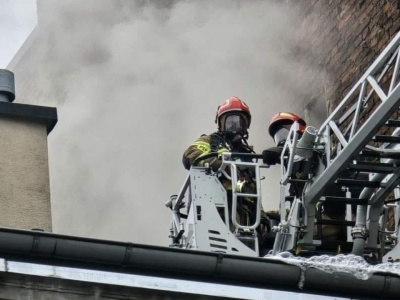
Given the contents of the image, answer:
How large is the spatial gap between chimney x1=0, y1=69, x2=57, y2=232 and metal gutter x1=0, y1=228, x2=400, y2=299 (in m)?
2.94

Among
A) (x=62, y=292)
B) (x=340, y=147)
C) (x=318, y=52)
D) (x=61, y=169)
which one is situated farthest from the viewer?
(x=61, y=169)

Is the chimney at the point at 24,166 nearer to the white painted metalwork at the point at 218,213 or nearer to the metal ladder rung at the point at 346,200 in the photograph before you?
the white painted metalwork at the point at 218,213

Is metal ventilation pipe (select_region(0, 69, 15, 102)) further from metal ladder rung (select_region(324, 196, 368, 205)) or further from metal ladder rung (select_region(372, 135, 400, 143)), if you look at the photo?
metal ladder rung (select_region(372, 135, 400, 143))

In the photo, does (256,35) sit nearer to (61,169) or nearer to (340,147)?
(61,169)

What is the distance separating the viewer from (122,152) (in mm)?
21328

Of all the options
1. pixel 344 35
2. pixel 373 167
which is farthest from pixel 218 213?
pixel 344 35

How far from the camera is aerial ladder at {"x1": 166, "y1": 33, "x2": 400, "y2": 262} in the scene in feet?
38.8

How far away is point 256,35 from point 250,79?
52 cm

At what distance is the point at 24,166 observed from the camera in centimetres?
1333

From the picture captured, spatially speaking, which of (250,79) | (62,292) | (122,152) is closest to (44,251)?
(62,292)

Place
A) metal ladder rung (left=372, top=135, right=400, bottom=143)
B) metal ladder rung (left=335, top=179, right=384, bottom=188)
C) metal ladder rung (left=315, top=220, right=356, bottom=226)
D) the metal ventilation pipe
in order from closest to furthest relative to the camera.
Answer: metal ladder rung (left=372, top=135, right=400, bottom=143), metal ladder rung (left=335, top=179, right=384, bottom=188), metal ladder rung (left=315, top=220, right=356, bottom=226), the metal ventilation pipe

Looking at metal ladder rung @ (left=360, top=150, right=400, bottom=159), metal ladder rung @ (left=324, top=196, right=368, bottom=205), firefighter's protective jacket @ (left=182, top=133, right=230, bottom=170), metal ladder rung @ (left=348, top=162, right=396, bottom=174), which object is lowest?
metal ladder rung @ (left=324, top=196, right=368, bottom=205)

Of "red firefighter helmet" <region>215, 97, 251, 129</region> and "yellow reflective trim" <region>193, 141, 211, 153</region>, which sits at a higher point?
"red firefighter helmet" <region>215, 97, 251, 129</region>

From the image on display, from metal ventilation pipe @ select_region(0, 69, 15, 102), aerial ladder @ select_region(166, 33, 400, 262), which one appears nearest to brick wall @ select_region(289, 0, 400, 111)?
metal ventilation pipe @ select_region(0, 69, 15, 102)
